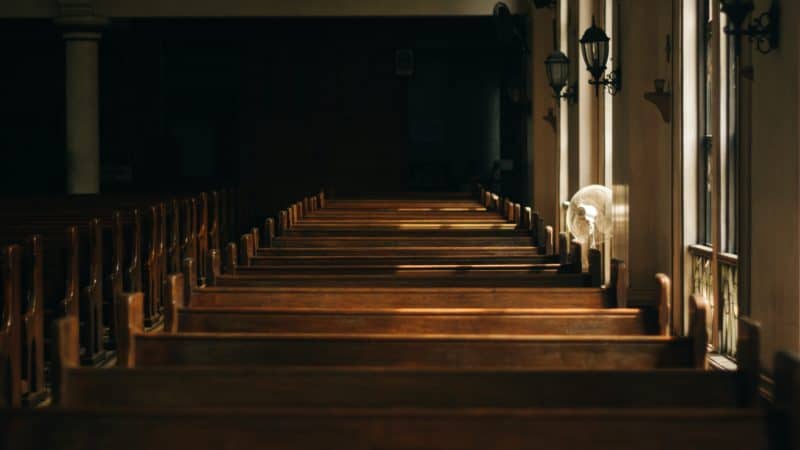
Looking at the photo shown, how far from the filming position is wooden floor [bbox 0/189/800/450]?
228 cm

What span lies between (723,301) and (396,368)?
409 centimetres

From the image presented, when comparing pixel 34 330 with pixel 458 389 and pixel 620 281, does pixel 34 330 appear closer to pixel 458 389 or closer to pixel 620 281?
pixel 620 281

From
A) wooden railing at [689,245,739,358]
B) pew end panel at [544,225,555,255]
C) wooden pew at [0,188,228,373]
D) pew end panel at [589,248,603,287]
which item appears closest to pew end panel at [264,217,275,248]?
wooden pew at [0,188,228,373]

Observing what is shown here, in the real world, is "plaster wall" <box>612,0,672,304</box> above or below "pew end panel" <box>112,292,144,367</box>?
above

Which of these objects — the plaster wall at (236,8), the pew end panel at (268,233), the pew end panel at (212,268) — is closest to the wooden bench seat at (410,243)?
the pew end panel at (268,233)

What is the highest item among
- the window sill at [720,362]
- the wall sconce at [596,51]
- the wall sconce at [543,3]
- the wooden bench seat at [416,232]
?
the wall sconce at [543,3]

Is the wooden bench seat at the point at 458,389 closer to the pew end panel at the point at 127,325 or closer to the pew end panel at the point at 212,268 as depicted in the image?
the pew end panel at the point at 127,325

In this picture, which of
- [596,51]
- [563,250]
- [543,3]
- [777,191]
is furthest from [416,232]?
[543,3]

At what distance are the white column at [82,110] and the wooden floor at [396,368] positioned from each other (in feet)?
25.5

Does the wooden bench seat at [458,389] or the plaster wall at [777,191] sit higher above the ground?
the plaster wall at [777,191]

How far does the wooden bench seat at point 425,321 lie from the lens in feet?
13.6

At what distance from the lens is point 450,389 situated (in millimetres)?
2744

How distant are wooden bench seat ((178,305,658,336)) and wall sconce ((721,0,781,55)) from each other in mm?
1439

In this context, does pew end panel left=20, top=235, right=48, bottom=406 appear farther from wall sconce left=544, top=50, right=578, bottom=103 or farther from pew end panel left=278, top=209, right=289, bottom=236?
wall sconce left=544, top=50, right=578, bottom=103
